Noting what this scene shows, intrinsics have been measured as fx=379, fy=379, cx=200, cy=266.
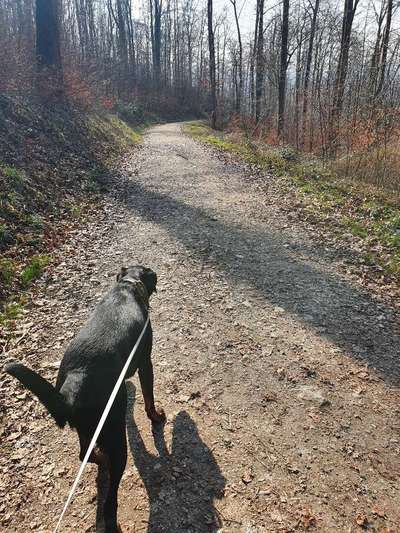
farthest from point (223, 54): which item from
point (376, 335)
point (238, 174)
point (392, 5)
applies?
point (376, 335)

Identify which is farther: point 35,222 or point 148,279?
point 35,222

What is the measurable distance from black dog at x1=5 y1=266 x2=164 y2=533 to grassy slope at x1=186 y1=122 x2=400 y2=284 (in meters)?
4.50

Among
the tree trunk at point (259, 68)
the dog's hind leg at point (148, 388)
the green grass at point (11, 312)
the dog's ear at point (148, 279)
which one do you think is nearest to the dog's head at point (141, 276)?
the dog's ear at point (148, 279)

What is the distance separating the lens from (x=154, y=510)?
2.64 m

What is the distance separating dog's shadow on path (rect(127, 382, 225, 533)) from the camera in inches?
102

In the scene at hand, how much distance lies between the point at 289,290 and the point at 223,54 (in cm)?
5192

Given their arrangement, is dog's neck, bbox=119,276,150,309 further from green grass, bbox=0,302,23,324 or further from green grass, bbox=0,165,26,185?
green grass, bbox=0,165,26,185

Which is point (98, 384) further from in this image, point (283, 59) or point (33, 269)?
point (283, 59)

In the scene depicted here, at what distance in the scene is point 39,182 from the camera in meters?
8.44

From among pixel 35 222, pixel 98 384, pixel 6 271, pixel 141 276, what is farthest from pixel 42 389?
pixel 35 222

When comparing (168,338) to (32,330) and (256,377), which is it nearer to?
(256,377)

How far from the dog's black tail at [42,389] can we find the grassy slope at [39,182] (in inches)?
117

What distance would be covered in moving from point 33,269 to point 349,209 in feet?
21.3

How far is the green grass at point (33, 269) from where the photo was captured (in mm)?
5482
